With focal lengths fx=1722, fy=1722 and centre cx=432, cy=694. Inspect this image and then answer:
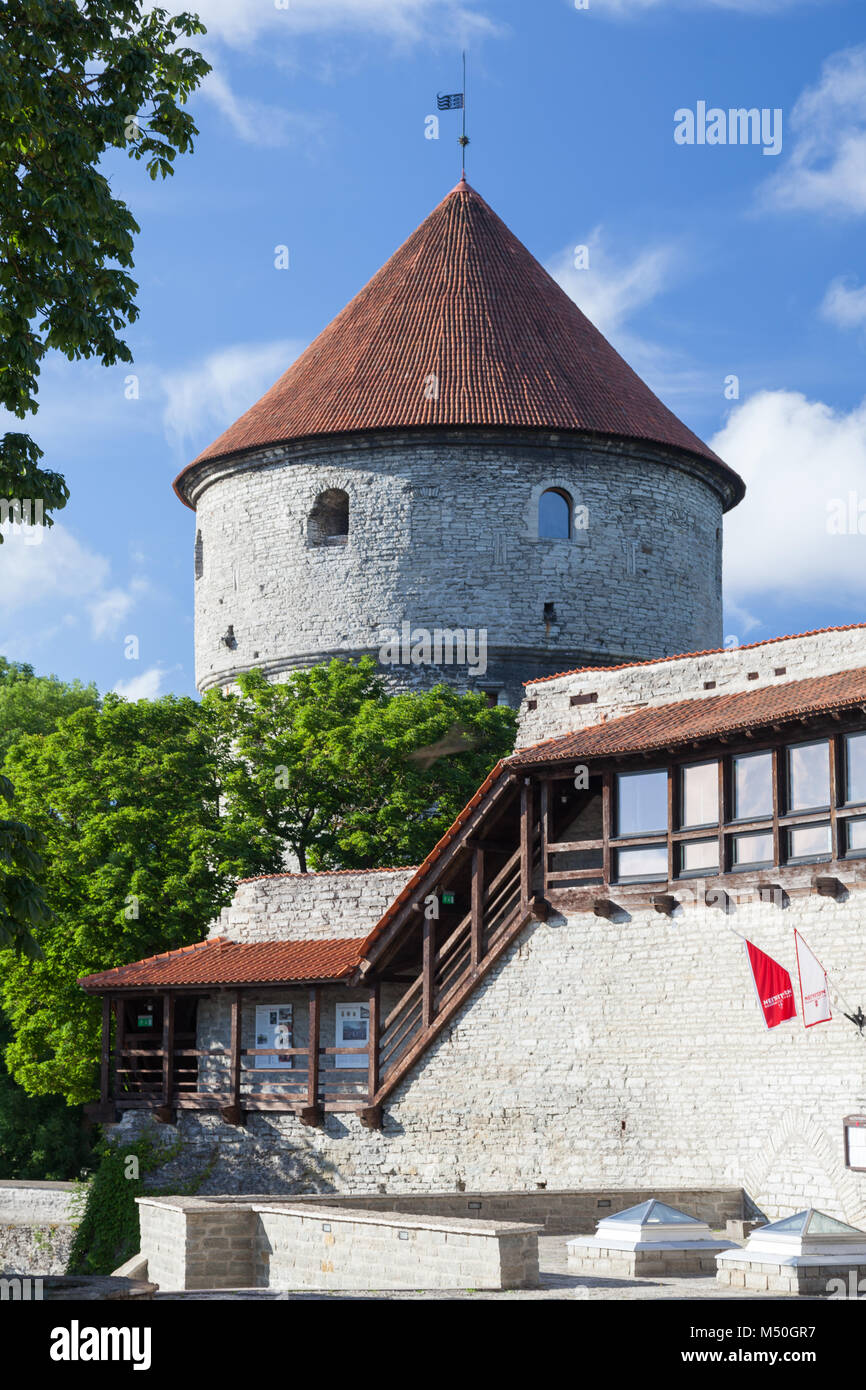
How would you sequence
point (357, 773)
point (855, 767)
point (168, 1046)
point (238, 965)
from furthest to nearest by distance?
point (357, 773) < point (168, 1046) < point (238, 965) < point (855, 767)

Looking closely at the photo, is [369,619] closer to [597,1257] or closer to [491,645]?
[491,645]

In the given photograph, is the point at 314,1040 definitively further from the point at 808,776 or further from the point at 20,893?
the point at 20,893

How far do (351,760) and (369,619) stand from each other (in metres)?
6.93

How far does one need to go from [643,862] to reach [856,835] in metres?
3.28

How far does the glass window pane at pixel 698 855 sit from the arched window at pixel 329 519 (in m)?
18.4

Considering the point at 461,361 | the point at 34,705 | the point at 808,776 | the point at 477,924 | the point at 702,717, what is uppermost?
the point at 461,361

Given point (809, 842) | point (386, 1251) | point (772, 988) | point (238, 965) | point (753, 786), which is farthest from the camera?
point (238, 965)

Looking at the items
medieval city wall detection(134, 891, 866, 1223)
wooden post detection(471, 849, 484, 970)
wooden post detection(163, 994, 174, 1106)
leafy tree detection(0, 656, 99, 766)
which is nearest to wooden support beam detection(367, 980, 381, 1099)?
medieval city wall detection(134, 891, 866, 1223)

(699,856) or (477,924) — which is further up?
(699,856)

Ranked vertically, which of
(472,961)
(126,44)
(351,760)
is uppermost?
(126,44)

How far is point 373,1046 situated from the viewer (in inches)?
963

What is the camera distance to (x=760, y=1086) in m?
19.8

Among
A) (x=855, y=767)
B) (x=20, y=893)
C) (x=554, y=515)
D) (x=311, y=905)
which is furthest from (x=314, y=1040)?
(x=554, y=515)

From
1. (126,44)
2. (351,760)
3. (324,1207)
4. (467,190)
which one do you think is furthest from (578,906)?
(467,190)
